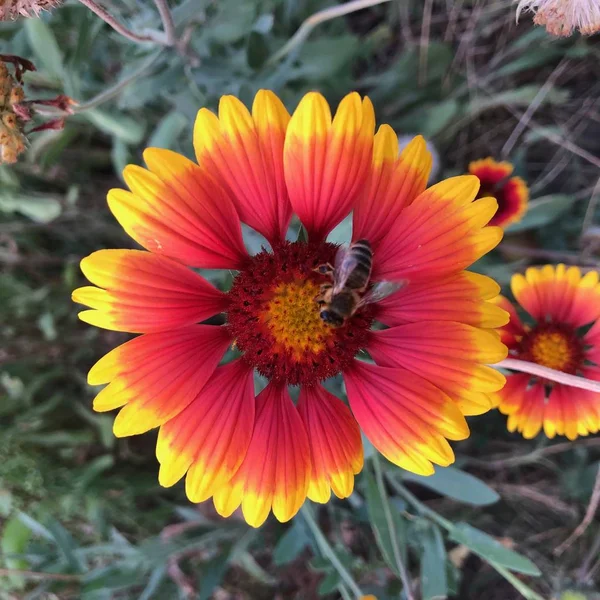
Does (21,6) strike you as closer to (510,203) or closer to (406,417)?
(406,417)

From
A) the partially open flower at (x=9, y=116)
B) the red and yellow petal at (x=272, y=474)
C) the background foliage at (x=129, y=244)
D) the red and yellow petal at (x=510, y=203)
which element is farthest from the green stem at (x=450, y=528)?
the partially open flower at (x=9, y=116)

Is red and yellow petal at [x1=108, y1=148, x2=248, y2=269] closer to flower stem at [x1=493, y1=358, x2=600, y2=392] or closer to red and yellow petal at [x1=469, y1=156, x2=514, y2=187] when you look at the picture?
flower stem at [x1=493, y1=358, x2=600, y2=392]

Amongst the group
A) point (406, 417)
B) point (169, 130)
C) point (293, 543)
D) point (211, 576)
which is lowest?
point (211, 576)

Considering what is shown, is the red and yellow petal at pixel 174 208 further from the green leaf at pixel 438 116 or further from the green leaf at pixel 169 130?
the green leaf at pixel 438 116

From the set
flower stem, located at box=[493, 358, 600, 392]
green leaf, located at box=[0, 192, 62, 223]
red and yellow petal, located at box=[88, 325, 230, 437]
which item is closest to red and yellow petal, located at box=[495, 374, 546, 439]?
flower stem, located at box=[493, 358, 600, 392]

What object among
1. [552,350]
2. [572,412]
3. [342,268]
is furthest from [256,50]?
[572,412]

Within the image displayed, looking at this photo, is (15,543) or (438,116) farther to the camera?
(438,116)
